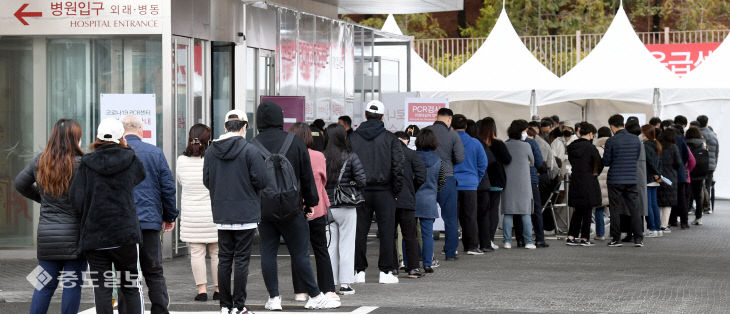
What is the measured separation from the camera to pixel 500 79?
2766 centimetres

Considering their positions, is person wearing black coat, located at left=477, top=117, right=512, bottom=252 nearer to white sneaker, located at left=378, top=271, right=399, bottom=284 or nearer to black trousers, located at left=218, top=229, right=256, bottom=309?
white sneaker, located at left=378, top=271, right=399, bottom=284

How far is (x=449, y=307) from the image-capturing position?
10664 millimetres

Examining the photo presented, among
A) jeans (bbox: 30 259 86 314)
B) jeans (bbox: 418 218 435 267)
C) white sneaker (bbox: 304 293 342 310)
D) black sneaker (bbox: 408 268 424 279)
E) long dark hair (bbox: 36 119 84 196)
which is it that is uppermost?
A: long dark hair (bbox: 36 119 84 196)

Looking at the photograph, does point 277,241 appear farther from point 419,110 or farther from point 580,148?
point 419,110

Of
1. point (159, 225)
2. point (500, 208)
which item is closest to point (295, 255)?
point (159, 225)

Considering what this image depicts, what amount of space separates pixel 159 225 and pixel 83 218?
1430mm

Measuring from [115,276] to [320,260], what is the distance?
9.05 feet

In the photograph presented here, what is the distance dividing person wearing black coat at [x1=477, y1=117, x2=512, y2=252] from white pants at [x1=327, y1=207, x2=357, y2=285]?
177 inches

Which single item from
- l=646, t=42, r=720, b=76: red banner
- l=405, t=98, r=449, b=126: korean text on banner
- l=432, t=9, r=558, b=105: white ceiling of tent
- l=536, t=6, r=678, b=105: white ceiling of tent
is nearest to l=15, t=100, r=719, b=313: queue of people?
l=405, t=98, r=449, b=126: korean text on banner

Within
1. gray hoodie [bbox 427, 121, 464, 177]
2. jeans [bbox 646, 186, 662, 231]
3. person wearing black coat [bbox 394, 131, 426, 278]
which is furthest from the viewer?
jeans [bbox 646, 186, 662, 231]

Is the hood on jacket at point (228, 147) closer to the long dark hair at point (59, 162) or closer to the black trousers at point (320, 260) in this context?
the black trousers at point (320, 260)

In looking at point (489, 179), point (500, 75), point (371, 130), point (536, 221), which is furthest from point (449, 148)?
point (500, 75)

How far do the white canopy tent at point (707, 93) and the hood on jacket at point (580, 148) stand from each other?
32.4 ft

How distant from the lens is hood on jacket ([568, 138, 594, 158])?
1650cm
